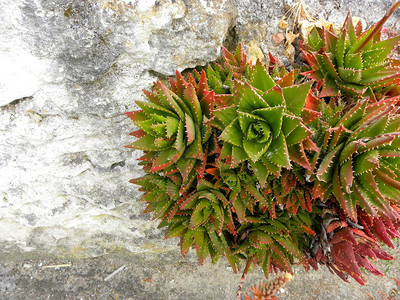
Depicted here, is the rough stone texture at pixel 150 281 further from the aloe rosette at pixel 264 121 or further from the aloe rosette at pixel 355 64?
the aloe rosette at pixel 355 64

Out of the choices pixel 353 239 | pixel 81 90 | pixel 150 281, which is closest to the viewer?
pixel 353 239

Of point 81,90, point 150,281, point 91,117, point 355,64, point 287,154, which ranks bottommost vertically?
point 150,281

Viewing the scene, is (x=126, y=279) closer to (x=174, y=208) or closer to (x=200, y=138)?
(x=174, y=208)

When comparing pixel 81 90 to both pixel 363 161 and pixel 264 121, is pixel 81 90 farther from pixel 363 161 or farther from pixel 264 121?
pixel 363 161

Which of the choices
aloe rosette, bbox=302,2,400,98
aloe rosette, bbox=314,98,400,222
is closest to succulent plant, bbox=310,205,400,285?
Answer: aloe rosette, bbox=314,98,400,222

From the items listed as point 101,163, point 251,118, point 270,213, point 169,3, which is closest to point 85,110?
point 101,163

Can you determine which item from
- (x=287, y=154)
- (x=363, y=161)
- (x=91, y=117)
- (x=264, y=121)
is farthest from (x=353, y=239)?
(x=91, y=117)

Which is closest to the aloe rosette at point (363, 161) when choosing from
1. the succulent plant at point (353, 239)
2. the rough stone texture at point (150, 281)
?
the succulent plant at point (353, 239)
